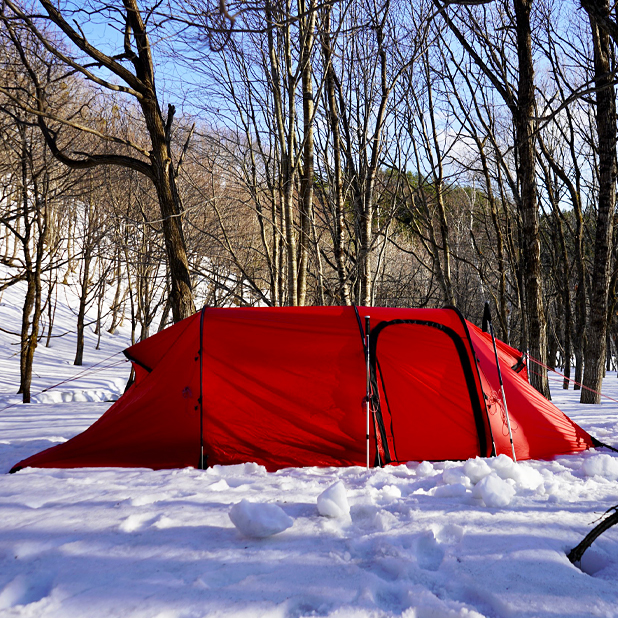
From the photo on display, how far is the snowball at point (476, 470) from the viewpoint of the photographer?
146 inches

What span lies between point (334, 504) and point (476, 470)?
130 centimetres

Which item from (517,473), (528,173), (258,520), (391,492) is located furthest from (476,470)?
(528,173)

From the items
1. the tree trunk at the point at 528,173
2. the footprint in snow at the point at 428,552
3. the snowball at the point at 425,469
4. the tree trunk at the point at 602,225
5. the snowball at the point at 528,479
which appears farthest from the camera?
the tree trunk at the point at 602,225

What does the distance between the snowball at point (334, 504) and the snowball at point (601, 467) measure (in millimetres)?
2157

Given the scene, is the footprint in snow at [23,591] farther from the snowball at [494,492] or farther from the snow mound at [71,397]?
the snow mound at [71,397]

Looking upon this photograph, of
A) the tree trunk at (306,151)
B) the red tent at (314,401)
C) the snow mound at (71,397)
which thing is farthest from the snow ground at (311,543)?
the snow mound at (71,397)

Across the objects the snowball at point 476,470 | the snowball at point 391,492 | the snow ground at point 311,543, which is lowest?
the snow ground at point 311,543

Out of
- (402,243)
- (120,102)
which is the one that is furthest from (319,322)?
(402,243)

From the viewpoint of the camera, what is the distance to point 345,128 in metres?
10.4

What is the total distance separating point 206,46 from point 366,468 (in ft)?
11.3

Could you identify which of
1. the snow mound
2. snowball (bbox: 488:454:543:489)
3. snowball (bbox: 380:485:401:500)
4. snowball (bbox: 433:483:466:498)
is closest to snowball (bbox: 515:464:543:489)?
snowball (bbox: 488:454:543:489)

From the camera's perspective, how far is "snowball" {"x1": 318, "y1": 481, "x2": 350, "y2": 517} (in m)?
3.08

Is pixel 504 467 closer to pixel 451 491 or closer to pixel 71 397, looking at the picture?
pixel 451 491

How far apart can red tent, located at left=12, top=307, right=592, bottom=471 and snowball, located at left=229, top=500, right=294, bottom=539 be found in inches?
61.3
